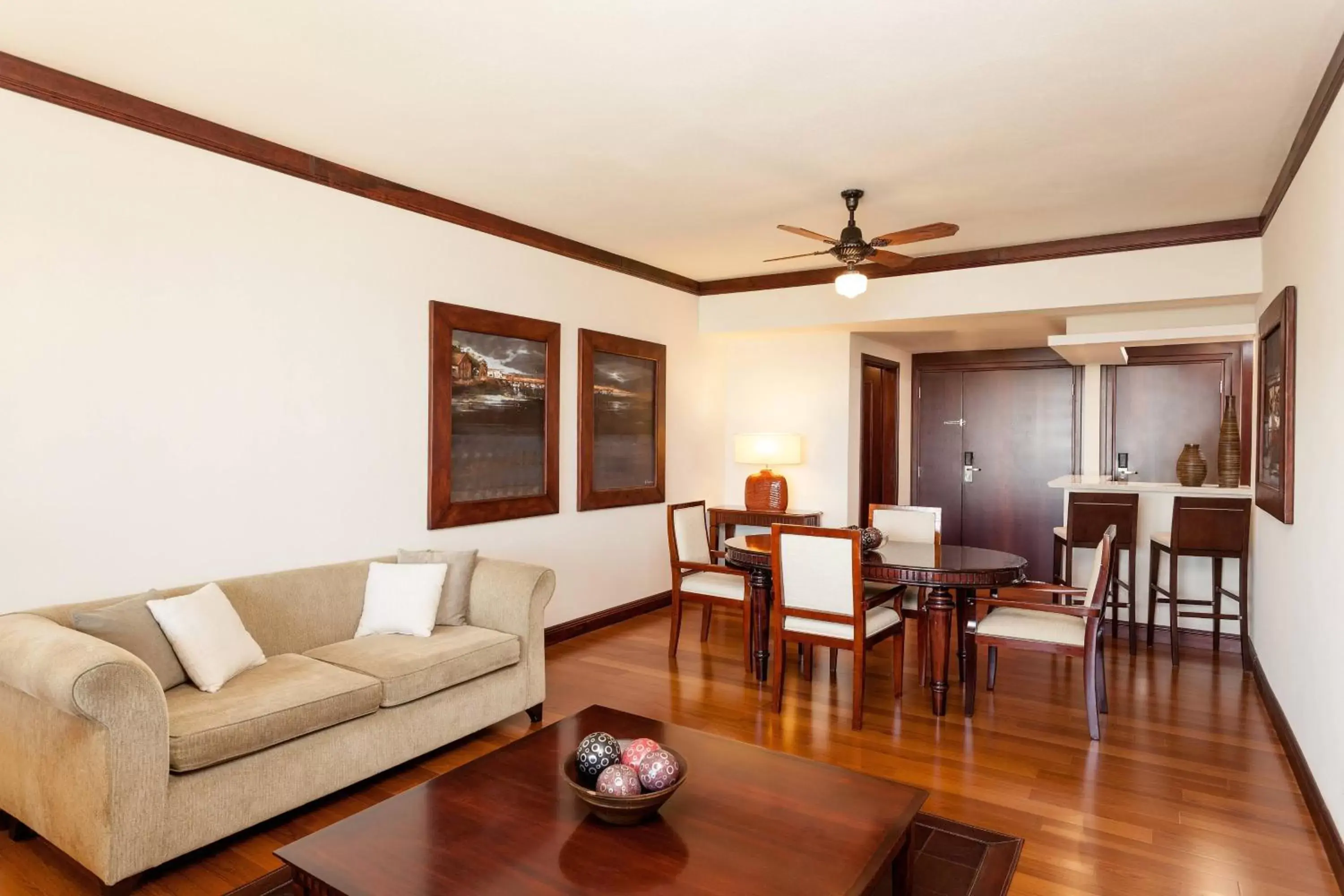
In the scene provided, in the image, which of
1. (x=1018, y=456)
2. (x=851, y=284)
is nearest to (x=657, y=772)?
(x=851, y=284)

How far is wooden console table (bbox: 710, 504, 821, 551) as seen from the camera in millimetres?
6242

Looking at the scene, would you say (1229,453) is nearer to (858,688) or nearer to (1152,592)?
(1152,592)

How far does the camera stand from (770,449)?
6.34 metres

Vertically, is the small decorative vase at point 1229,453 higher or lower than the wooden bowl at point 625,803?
higher

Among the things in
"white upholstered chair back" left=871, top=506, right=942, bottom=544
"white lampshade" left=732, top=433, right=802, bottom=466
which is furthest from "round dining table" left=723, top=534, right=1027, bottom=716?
"white lampshade" left=732, top=433, right=802, bottom=466

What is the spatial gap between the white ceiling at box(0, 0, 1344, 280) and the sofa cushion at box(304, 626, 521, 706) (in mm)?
2146

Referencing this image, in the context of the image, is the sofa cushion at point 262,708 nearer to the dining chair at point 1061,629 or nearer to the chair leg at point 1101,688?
the dining chair at point 1061,629

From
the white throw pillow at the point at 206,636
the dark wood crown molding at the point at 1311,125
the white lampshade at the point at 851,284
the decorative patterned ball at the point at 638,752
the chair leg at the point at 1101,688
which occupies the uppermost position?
the dark wood crown molding at the point at 1311,125

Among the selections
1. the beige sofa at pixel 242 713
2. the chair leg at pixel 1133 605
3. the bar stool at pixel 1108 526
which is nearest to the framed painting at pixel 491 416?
the beige sofa at pixel 242 713

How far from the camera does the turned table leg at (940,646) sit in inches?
147

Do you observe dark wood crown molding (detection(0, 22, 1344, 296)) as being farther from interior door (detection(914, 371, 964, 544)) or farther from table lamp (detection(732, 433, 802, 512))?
interior door (detection(914, 371, 964, 544))

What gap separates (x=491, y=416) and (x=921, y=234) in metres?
2.48

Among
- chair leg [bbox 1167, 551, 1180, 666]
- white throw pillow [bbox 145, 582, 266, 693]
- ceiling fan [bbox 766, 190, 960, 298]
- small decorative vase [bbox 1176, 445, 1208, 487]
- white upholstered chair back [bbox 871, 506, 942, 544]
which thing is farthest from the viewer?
small decorative vase [bbox 1176, 445, 1208, 487]

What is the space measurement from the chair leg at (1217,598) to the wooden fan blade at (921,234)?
2.54 metres
